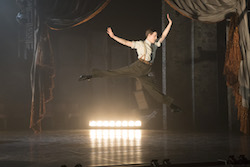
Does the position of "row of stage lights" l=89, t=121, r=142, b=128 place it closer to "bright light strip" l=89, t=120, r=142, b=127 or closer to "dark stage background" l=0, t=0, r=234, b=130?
"bright light strip" l=89, t=120, r=142, b=127

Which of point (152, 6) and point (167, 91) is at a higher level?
point (152, 6)

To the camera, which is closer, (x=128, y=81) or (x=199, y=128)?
(x=199, y=128)

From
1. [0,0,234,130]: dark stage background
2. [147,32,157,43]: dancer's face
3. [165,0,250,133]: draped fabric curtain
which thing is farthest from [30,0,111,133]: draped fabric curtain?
[0,0,234,130]: dark stage background

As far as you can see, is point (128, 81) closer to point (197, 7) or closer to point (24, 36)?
point (24, 36)

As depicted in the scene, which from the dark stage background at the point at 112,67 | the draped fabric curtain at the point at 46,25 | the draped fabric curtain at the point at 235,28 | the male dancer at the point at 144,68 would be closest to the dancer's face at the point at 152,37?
the male dancer at the point at 144,68

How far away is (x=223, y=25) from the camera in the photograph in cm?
1089

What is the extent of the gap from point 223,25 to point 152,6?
217cm

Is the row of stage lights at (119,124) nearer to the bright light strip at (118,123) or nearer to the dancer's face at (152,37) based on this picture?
the bright light strip at (118,123)

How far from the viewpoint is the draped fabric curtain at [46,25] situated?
7969 mm

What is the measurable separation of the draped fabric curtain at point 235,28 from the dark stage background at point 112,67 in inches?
102

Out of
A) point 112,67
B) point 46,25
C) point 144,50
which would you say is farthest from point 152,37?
point 112,67

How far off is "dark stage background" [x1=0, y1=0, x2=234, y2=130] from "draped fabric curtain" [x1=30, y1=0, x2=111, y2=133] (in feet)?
7.36

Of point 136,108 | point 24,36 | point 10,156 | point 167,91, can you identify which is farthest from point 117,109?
point 10,156

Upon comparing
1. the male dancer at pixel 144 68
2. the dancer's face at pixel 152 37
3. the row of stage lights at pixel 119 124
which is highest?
the dancer's face at pixel 152 37
